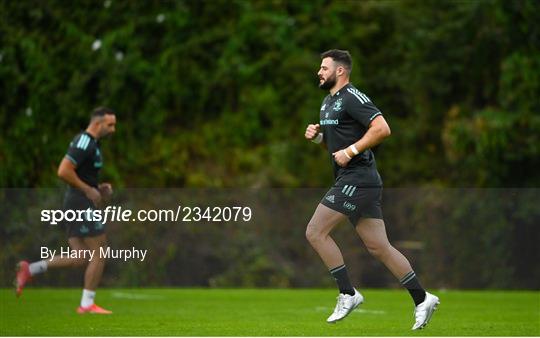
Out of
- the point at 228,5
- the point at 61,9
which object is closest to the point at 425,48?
the point at 228,5

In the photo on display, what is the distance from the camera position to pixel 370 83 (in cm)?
2453

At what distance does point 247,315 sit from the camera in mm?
12516

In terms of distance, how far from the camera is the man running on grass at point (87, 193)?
→ 1228cm

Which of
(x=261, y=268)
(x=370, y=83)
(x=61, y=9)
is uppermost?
(x=61, y=9)

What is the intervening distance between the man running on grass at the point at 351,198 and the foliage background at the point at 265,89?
11.0 meters

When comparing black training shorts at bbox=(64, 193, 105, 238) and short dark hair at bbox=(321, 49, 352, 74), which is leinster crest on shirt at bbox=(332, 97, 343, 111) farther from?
black training shorts at bbox=(64, 193, 105, 238)

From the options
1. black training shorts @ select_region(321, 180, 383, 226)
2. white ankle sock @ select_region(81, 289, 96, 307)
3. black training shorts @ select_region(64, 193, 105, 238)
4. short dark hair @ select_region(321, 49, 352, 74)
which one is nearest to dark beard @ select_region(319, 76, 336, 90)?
short dark hair @ select_region(321, 49, 352, 74)

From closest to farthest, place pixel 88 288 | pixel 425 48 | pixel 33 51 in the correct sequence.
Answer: pixel 88 288 < pixel 33 51 < pixel 425 48

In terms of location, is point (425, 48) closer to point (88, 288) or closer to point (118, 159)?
point (118, 159)

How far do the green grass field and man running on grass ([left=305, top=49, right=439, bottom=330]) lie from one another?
38 cm

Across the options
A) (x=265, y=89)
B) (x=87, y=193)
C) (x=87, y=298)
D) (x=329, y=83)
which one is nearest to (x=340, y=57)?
(x=329, y=83)

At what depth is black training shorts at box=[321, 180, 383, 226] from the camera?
31.4 ft

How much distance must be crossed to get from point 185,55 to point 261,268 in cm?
556

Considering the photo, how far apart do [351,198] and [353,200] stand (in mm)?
27
